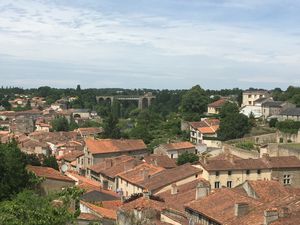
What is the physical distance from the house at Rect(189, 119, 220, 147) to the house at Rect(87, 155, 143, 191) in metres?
19.4

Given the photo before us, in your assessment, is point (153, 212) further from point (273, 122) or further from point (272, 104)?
point (272, 104)

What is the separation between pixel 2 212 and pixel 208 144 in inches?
2186

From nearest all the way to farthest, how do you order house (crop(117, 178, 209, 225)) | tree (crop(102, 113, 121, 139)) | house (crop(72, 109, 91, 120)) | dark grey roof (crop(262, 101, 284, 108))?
house (crop(117, 178, 209, 225))
tree (crop(102, 113, 121, 139))
dark grey roof (crop(262, 101, 284, 108))
house (crop(72, 109, 91, 120))

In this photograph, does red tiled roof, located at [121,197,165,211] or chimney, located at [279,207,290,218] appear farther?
red tiled roof, located at [121,197,165,211]

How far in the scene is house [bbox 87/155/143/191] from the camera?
4947cm

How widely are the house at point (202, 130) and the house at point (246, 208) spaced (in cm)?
4066

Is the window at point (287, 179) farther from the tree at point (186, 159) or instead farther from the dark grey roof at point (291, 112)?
the dark grey roof at point (291, 112)

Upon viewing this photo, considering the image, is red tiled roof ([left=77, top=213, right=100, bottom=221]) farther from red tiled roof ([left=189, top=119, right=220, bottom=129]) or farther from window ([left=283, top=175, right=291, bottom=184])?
red tiled roof ([left=189, top=119, right=220, bottom=129])

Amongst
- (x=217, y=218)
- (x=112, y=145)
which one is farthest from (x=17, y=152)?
(x=112, y=145)

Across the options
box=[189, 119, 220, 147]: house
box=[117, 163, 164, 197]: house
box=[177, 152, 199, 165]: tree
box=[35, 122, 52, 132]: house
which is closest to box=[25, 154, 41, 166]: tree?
box=[117, 163, 164, 197]: house

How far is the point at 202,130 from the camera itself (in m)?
73.6

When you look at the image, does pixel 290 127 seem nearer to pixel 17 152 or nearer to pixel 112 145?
pixel 112 145

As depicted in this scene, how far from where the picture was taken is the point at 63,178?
40.9 m

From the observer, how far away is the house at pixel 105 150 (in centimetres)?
6081
